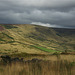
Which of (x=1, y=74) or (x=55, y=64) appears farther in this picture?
(x=55, y=64)

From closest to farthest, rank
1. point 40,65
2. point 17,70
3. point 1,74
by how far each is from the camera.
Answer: point 1,74
point 17,70
point 40,65

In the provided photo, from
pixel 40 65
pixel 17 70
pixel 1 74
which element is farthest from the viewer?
pixel 40 65

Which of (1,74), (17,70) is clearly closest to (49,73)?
(17,70)

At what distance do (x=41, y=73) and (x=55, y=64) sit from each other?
980mm

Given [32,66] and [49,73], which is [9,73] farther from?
[49,73]

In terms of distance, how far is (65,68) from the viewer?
4.52 meters

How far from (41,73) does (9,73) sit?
1.31 metres

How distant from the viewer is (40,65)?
4816 millimetres

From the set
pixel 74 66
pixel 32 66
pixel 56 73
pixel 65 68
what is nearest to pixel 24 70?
pixel 32 66

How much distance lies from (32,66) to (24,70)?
590 millimetres

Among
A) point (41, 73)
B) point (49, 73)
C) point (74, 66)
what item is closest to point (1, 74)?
point (41, 73)

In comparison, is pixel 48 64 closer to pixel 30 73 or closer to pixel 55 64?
pixel 55 64

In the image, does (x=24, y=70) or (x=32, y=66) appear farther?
(x=32, y=66)

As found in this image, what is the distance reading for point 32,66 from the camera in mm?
4836
